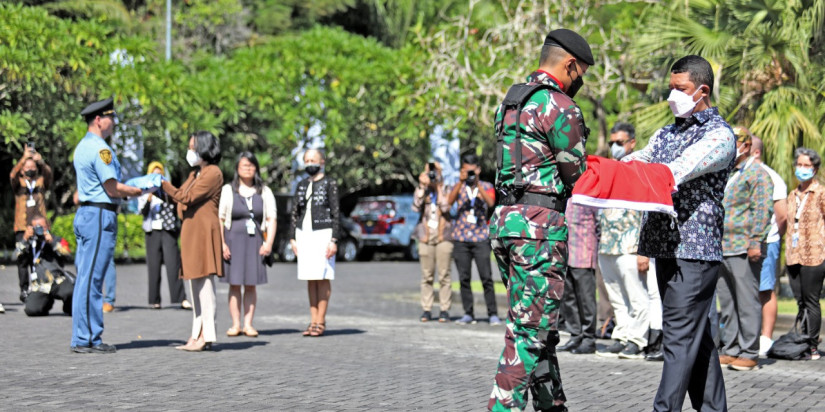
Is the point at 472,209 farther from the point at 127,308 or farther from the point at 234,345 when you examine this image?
the point at 127,308

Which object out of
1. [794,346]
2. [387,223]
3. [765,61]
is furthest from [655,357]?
[387,223]

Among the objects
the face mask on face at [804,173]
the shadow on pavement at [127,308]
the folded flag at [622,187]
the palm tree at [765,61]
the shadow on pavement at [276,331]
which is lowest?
the shadow on pavement at [276,331]

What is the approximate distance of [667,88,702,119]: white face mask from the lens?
254 inches

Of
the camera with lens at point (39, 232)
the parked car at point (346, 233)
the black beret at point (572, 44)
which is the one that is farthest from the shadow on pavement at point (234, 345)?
the parked car at point (346, 233)

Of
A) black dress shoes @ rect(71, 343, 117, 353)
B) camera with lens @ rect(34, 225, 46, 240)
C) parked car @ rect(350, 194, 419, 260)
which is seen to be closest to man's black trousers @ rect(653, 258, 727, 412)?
black dress shoes @ rect(71, 343, 117, 353)

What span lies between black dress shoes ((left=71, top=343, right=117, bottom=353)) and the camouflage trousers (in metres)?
5.07

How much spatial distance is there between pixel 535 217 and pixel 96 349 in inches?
212

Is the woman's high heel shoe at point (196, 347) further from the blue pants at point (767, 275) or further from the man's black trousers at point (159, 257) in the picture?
the blue pants at point (767, 275)

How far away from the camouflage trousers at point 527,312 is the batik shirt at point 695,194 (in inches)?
32.4

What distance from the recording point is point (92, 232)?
9.64m

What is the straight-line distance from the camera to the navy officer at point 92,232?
9.62m

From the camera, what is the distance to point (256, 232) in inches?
466

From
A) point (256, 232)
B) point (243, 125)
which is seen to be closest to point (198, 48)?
point (243, 125)

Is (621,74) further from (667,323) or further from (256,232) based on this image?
(667,323)
